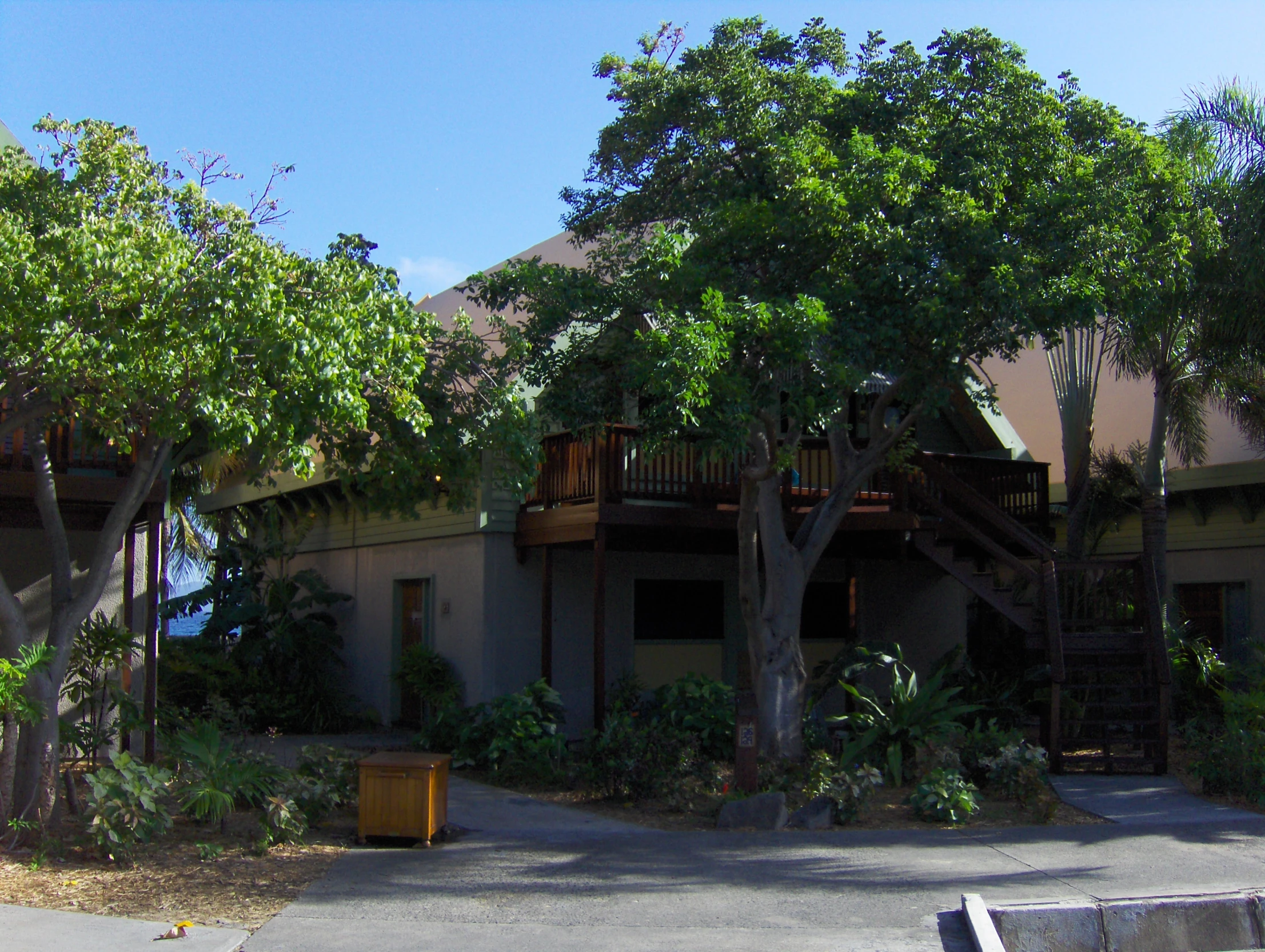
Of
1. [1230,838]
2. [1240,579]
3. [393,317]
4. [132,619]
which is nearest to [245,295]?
[393,317]

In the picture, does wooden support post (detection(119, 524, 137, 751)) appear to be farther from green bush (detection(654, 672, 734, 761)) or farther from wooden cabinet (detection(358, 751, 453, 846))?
green bush (detection(654, 672, 734, 761))

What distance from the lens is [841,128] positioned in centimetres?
1193

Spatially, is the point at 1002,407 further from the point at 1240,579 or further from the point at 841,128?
the point at 841,128

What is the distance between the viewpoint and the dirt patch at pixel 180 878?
6742 mm

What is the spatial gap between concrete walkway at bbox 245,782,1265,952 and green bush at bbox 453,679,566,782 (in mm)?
1859

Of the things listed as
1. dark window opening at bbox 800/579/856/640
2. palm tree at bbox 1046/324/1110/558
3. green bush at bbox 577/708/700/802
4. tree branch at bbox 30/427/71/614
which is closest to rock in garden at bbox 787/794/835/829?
green bush at bbox 577/708/700/802

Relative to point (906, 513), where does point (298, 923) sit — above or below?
below

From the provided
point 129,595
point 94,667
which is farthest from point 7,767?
point 129,595

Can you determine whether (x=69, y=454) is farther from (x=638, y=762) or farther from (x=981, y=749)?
(x=981, y=749)

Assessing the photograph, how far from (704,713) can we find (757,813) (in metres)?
3.24

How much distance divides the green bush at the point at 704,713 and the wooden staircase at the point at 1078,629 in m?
3.35

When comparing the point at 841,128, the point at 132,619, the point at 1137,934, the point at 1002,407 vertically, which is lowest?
the point at 1137,934

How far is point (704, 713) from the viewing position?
12.6 meters

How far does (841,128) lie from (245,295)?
6.88 metres
